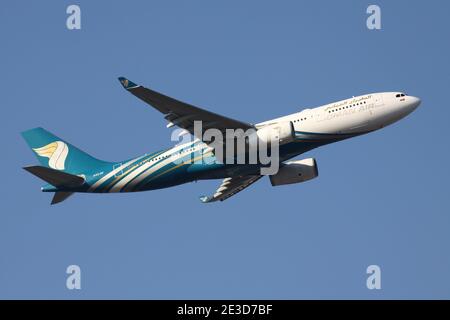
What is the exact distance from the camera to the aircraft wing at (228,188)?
61906 millimetres

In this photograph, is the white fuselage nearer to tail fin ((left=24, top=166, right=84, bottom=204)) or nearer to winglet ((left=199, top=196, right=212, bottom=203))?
winglet ((left=199, top=196, right=212, bottom=203))

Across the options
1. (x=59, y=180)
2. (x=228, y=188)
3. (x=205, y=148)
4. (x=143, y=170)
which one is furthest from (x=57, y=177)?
(x=228, y=188)

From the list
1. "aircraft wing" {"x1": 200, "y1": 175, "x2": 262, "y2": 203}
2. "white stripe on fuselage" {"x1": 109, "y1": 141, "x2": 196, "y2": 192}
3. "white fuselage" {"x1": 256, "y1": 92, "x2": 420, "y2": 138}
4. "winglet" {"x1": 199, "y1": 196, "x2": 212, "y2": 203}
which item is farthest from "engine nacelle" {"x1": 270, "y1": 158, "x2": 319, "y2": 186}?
"white stripe on fuselage" {"x1": 109, "y1": 141, "x2": 196, "y2": 192}

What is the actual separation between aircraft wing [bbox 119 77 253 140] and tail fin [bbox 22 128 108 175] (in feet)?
26.8

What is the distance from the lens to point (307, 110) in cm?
5516

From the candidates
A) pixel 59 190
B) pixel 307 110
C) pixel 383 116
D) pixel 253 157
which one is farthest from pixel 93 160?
pixel 383 116

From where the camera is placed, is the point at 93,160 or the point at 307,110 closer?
the point at 307,110

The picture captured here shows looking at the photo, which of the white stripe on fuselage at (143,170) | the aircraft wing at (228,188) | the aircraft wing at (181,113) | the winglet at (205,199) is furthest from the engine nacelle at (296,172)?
the white stripe on fuselage at (143,170)

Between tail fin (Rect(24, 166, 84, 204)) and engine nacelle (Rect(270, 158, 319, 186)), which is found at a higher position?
engine nacelle (Rect(270, 158, 319, 186))

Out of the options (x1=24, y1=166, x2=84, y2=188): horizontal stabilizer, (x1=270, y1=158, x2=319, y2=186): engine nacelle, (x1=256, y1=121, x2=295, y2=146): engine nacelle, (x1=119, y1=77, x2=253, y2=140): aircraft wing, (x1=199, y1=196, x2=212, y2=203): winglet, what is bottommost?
(x1=199, y1=196, x2=212, y2=203): winglet

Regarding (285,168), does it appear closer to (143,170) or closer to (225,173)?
(225,173)

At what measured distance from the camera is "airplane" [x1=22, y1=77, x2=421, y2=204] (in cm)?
5334

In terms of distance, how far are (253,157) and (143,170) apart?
24.3 feet

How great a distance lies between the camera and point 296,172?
59.8 m
